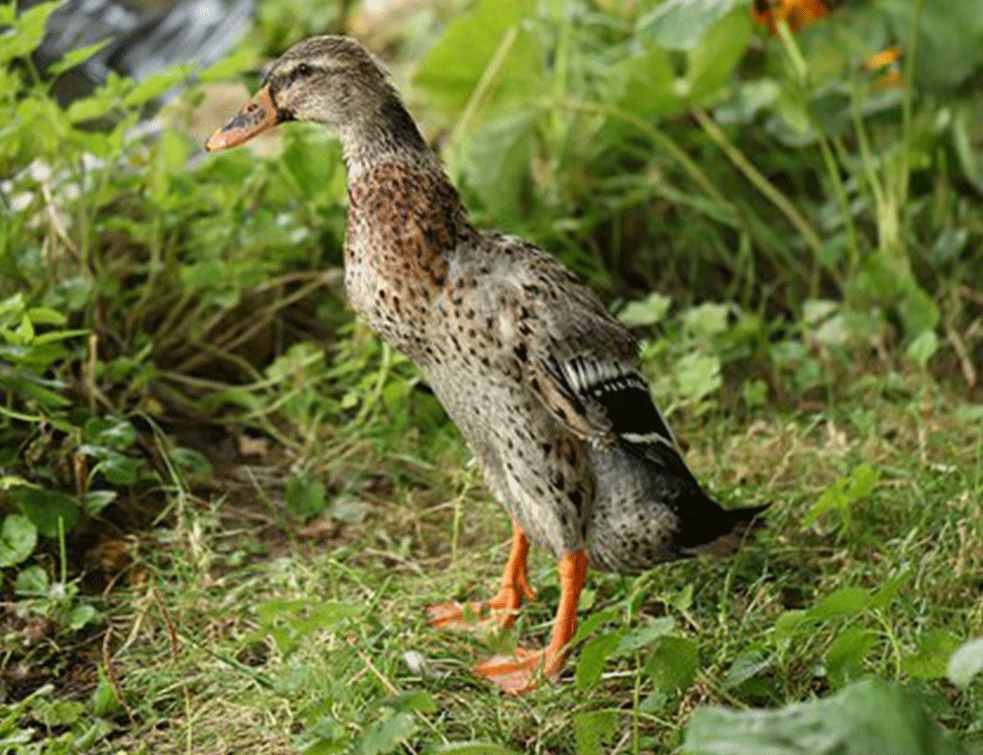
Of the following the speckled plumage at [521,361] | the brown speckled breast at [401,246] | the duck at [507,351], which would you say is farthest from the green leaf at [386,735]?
the brown speckled breast at [401,246]

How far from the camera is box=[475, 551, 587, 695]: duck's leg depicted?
111 inches

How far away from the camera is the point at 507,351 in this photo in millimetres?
2717

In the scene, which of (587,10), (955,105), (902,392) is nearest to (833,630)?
(902,392)

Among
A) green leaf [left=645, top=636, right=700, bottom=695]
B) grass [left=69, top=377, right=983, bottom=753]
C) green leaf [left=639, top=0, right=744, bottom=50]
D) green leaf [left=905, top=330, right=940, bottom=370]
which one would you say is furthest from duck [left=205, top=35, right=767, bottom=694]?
green leaf [left=639, top=0, right=744, bottom=50]

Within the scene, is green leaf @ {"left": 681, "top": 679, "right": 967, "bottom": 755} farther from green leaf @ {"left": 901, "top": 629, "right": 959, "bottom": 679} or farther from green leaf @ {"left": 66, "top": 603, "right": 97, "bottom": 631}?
green leaf @ {"left": 66, "top": 603, "right": 97, "bottom": 631}

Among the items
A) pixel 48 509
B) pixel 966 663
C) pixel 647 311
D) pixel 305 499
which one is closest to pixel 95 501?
pixel 48 509

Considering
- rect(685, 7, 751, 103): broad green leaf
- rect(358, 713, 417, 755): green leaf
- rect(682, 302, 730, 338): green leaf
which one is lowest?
rect(682, 302, 730, 338): green leaf

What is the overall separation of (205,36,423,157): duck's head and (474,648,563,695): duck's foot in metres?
0.86

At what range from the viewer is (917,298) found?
4012mm

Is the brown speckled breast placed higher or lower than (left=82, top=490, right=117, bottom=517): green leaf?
higher

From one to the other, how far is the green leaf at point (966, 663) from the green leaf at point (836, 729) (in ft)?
0.21

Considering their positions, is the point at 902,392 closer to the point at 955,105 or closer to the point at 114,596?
Result: the point at 955,105

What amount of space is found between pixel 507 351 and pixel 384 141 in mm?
415

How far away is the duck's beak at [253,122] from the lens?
2.95 meters
